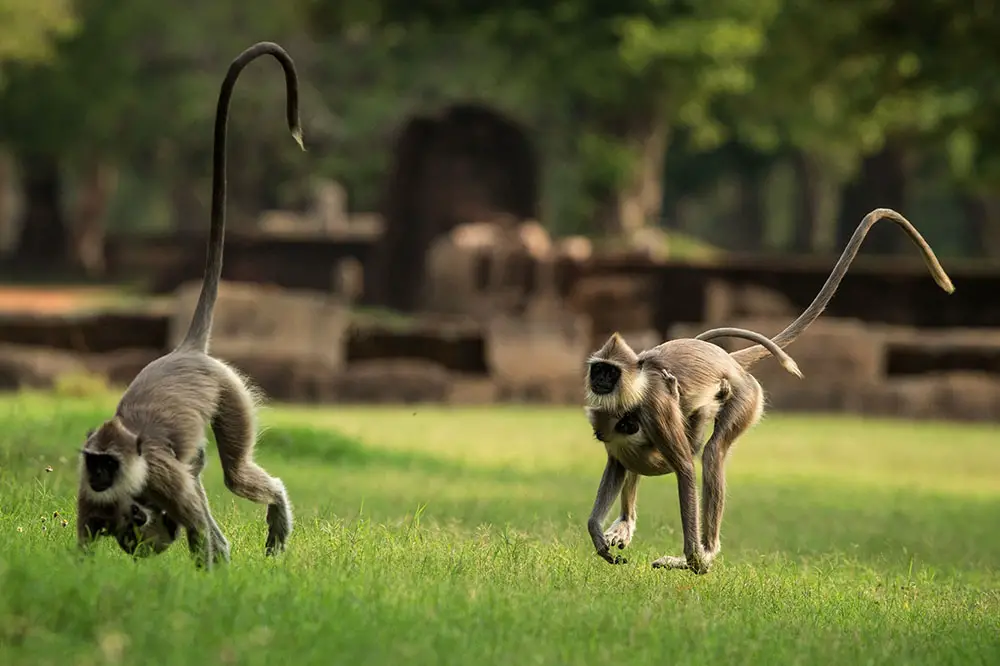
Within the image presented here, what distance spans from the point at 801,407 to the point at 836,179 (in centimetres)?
3897

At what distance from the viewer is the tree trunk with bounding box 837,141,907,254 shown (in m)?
44.2

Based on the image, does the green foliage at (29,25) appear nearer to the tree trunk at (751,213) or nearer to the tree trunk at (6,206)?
the tree trunk at (6,206)

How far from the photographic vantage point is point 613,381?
25.8ft

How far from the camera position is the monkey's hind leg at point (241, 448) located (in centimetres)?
739

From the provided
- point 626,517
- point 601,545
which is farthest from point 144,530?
point 626,517

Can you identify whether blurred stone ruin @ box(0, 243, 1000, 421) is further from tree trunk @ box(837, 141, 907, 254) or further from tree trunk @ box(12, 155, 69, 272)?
tree trunk @ box(12, 155, 69, 272)

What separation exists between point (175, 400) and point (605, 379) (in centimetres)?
196

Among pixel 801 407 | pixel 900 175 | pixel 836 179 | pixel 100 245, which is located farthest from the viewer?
pixel 836 179

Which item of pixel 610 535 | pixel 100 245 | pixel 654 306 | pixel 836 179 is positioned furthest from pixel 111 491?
pixel 836 179

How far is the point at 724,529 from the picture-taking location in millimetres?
11773

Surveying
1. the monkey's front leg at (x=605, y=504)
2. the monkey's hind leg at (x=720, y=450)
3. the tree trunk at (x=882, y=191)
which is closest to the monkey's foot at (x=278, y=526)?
the monkey's front leg at (x=605, y=504)

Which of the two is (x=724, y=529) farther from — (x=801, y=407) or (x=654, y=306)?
(x=654, y=306)

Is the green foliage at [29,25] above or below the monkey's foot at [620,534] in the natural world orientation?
above

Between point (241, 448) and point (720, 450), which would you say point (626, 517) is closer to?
point (720, 450)
